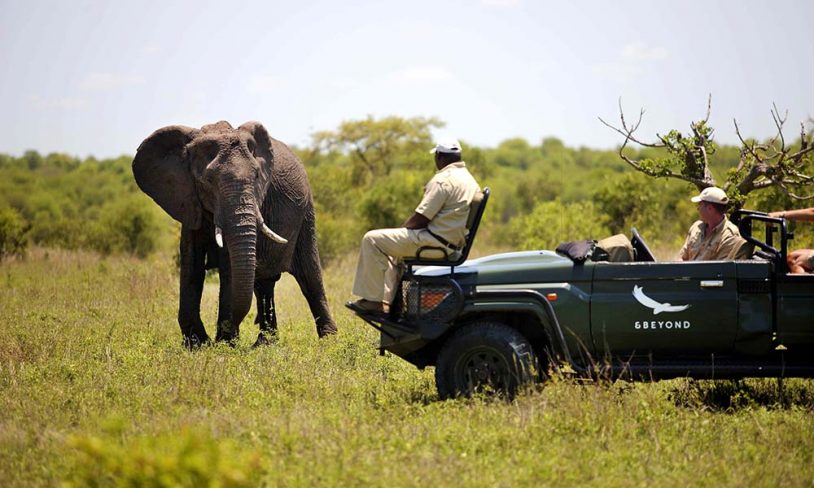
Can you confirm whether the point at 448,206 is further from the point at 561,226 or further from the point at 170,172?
the point at 561,226

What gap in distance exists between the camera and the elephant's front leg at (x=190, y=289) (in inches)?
471

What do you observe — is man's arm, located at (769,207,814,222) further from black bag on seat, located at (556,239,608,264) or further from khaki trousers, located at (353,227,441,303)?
khaki trousers, located at (353,227,441,303)

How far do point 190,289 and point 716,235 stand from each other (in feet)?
19.4

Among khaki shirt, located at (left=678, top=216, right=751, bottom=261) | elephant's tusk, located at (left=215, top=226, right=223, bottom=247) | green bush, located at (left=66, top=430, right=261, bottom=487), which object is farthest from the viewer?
elephant's tusk, located at (left=215, top=226, right=223, bottom=247)

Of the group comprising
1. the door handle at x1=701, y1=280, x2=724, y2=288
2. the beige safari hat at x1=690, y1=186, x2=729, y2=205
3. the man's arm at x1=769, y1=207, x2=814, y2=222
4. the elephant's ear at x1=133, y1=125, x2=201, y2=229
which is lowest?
the door handle at x1=701, y1=280, x2=724, y2=288

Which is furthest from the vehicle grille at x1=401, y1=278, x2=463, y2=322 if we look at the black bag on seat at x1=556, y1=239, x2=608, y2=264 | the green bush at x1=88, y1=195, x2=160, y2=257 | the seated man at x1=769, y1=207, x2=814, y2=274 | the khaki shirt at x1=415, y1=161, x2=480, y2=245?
the green bush at x1=88, y1=195, x2=160, y2=257

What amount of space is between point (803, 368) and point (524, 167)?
3231 inches

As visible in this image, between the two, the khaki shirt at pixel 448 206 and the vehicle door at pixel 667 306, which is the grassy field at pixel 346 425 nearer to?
the vehicle door at pixel 667 306

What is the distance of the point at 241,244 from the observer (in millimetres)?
11258

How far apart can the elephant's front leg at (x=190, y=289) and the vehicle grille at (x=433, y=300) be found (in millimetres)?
4159

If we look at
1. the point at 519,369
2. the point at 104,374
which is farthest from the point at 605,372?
the point at 104,374

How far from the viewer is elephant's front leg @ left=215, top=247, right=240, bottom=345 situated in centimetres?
1168

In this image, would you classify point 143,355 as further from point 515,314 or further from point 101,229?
point 101,229

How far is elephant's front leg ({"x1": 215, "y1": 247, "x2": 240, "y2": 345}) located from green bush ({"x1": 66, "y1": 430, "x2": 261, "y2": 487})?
17.6 feet
